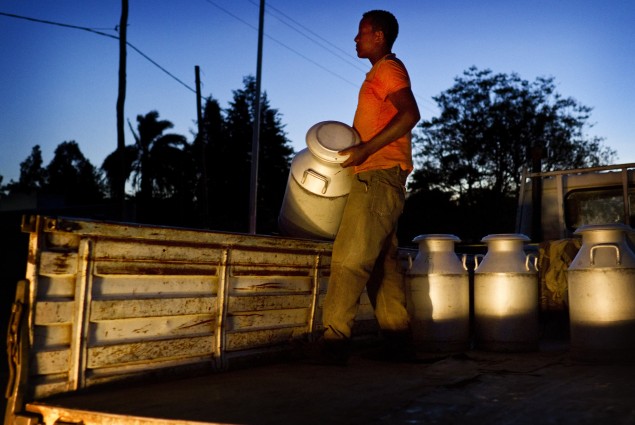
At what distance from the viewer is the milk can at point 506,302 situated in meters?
4.34

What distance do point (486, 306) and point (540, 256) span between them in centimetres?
115

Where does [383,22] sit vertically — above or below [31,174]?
below

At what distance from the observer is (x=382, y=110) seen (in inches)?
156

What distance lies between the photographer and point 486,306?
446cm

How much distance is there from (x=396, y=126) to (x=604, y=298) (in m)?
1.68

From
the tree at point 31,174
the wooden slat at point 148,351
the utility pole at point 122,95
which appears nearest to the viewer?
the wooden slat at point 148,351

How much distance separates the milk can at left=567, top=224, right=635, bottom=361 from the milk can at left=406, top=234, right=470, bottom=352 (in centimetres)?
77

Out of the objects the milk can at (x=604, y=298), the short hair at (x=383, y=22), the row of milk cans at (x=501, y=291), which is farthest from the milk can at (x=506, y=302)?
the short hair at (x=383, y=22)

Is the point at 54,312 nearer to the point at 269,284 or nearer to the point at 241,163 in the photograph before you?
the point at 269,284

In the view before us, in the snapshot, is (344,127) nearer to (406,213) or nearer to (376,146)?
(376,146)

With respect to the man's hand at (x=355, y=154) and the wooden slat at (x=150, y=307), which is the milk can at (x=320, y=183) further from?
the wooden slat at (x=150, y=307)

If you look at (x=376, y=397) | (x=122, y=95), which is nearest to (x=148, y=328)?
(x=376, y=397)

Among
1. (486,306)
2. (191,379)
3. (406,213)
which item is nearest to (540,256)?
(486,306)

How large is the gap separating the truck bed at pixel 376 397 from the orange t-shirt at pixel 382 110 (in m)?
1.24
